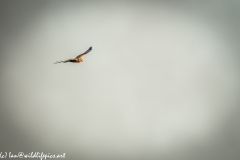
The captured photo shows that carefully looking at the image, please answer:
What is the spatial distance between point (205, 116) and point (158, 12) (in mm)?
617

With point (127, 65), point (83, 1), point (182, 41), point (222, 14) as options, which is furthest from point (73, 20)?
point (222, 14)

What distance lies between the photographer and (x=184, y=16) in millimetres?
1615

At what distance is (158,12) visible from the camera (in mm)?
1622

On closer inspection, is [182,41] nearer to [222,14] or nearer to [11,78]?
[222,14]

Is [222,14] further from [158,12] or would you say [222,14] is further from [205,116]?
[205,116]

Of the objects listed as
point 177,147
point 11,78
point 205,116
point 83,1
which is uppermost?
point 83,1

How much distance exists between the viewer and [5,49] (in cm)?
157

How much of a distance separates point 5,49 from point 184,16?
984 millimetres

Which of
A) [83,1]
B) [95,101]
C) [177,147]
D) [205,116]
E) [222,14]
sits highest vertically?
[83,1]

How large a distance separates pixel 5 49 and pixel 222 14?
119 cm

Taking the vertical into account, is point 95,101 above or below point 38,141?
above

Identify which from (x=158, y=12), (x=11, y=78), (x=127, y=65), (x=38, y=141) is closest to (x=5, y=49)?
(x=11, y=78)

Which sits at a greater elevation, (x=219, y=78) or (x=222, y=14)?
(x=222, y=14)

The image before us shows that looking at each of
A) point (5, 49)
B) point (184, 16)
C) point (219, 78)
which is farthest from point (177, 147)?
point (5, 49)
